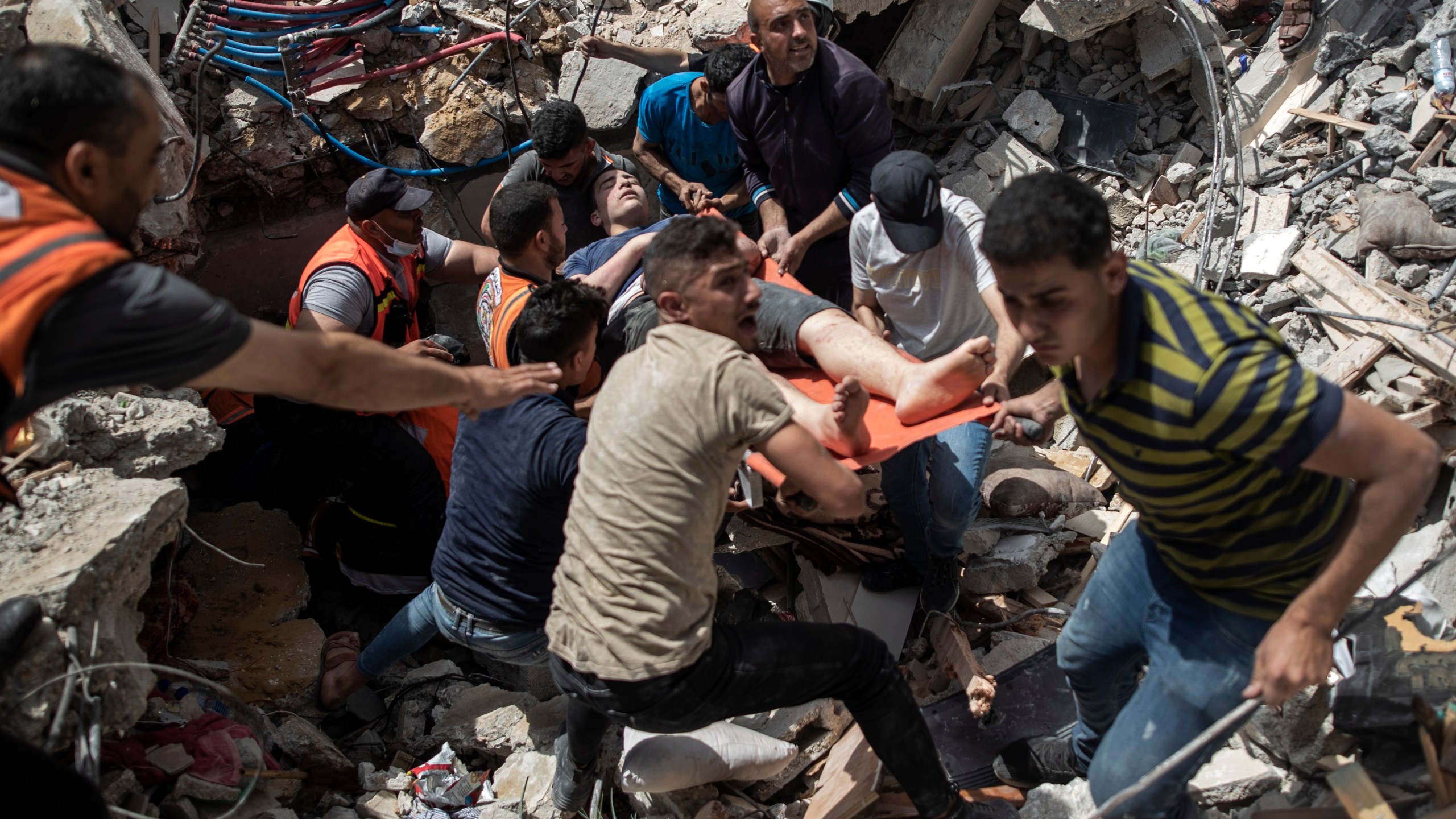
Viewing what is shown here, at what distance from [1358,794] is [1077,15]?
484 cm

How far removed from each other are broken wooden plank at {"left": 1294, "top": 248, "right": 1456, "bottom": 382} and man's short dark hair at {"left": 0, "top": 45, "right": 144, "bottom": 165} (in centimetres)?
480

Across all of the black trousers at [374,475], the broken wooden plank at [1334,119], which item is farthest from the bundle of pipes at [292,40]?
the broken wooden plank at [1334,119]

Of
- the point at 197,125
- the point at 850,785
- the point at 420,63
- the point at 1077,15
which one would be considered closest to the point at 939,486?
the point at 850,785

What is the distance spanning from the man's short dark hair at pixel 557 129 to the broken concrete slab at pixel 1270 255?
3643 millimetres

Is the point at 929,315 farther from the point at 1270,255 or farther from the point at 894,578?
the point at 1270,255

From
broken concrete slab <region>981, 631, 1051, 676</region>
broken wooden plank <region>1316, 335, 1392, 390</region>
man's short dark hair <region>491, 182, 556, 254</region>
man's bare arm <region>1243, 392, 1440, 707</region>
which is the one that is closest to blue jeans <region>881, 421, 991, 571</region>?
broken concrete slab <region>981, 631, 1051, 676</region>

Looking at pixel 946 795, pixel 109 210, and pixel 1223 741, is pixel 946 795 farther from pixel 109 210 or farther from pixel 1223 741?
pixel 109 210

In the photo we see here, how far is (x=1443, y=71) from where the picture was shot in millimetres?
4824

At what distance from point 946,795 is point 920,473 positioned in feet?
4.02

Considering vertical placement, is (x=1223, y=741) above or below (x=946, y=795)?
above

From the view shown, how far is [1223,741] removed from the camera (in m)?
2.33

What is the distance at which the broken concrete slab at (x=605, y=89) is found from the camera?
595cm

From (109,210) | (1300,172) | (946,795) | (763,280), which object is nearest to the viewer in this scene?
(109,210)

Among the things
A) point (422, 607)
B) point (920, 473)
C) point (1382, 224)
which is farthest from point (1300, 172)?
point (422, 607)
